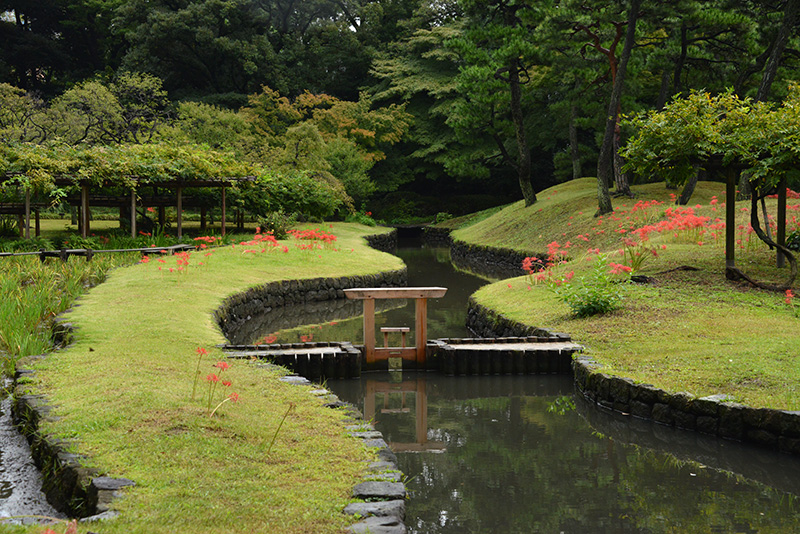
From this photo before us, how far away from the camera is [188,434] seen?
5.43 m

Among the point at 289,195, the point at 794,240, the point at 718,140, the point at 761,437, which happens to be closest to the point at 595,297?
the point at 718,140

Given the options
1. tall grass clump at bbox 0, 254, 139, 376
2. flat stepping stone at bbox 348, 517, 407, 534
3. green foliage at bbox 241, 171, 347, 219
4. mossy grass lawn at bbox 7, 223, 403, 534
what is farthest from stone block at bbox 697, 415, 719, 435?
green foliage at bbox 241, 171, 347, 219

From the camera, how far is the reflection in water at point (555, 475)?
5.38 metres

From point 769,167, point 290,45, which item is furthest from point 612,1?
point 290,45

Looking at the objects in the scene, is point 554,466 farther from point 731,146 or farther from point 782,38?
point 782,38

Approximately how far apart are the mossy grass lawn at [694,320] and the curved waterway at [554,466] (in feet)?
2.45

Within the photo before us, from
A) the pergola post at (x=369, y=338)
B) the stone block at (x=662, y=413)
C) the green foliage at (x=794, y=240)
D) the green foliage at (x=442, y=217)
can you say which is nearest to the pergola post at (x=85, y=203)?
the pergola post at (x=369, y=338)

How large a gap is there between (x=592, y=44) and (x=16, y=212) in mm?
19511

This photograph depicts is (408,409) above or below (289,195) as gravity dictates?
below

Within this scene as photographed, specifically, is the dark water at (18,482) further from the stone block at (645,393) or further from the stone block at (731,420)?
the stone block at (731,420)

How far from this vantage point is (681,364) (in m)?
8.44

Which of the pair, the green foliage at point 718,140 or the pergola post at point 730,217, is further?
the pergola post at point 730,217

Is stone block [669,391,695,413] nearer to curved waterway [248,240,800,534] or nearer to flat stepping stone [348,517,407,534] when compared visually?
curved waterway [248,240,800,534]

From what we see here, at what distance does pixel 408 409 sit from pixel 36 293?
7.12 meters
